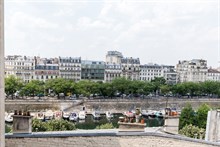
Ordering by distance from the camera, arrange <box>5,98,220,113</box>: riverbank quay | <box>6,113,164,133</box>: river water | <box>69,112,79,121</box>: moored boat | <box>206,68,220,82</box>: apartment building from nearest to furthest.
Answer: <box>6,113,164,133</box>: river water, <box>69,112,79,121</box>: moored boat, <box>5,98,220,113</box>: riverbank quay, <box>206,68,220,82</box>: apartment building

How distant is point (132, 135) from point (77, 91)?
75.1 meters

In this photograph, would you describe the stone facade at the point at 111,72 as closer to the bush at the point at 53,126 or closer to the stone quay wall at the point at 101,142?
the bush at the point at 53,126

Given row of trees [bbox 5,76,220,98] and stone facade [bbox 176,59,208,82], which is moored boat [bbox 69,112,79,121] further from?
stone facade [bbox 176,59,208,82]

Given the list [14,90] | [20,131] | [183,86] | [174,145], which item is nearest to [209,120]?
[174,145]

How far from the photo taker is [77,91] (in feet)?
283

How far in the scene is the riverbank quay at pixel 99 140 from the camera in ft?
36.9

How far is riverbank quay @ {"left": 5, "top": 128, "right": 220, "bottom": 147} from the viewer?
36.9 feet

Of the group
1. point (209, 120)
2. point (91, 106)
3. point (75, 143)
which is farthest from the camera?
point (91, 106)

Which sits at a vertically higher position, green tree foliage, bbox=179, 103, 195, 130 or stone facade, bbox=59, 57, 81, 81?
stone facade, bbox=59, 57, 81, 81

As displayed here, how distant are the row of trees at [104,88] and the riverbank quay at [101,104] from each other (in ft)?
24.1

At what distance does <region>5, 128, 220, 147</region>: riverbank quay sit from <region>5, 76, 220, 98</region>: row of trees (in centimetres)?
6730

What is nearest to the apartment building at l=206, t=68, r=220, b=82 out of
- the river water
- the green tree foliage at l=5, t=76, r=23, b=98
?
the river water

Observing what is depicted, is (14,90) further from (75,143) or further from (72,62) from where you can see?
(75,143)

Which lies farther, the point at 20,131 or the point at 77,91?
the point at 77,91
